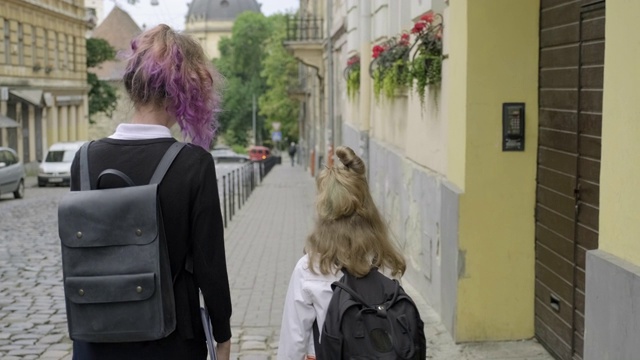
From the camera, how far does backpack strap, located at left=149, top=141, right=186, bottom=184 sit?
3172 millimetres

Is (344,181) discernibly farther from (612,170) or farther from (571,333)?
(571,333)

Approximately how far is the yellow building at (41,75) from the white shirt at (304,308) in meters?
35.3

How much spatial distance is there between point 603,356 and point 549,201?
241 cm

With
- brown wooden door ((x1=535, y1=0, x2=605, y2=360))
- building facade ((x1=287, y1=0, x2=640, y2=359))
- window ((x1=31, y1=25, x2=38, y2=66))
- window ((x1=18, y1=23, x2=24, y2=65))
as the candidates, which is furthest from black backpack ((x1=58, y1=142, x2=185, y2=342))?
window ((x1=31, y1=25, x2=38, y2=66))

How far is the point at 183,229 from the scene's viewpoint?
3.21 m

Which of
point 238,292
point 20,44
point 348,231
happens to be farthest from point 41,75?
point 348,231

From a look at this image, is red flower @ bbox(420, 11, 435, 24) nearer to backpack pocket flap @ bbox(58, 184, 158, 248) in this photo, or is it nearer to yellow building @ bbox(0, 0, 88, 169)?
backpack pocket flap @ bbox(58, 184, 158, 248)

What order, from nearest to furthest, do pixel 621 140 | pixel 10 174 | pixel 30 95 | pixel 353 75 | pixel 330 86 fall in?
pixel 621 140, pixel 353 75, pixel 10 174, pixel 330 86, pixel 30 95

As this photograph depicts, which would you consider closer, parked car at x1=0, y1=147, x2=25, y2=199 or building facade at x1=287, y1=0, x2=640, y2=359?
building facade at x1=287, y1=0, x2=640, y2=359

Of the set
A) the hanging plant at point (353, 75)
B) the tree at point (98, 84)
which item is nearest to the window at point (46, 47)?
the tree at point (98, 84)

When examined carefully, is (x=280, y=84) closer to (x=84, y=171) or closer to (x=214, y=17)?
(x=84, y=171)

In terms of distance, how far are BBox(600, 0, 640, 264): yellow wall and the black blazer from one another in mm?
1725

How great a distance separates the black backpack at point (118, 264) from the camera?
3.09 metres

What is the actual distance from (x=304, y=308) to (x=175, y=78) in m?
1.01
